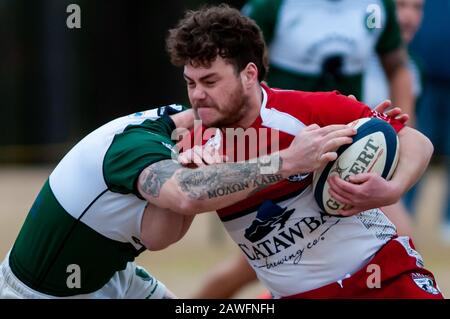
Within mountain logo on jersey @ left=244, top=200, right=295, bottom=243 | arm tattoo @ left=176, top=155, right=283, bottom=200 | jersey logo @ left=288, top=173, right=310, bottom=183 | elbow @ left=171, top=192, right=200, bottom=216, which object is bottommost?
mountain logo on jersey @ left=244, top=200, right=295, bottom=243

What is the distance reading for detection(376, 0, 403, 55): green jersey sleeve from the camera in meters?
6.75

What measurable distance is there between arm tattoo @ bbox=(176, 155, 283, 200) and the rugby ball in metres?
0.20

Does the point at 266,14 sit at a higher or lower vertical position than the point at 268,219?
higher

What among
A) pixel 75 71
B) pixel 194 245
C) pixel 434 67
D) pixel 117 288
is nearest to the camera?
pixel 117 288

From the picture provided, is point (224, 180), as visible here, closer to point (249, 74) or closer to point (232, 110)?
point (232, 110)

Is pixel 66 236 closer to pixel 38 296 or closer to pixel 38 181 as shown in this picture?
Result: pixel 38 296

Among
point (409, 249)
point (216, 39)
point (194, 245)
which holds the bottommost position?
point (194, 245)

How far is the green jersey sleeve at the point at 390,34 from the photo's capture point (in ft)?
22.1

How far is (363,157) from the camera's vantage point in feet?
13.7

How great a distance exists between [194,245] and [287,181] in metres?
5.38

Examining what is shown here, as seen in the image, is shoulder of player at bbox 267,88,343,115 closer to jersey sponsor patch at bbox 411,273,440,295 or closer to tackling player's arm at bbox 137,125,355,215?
tackling player's arm at bbox 137,125,355,215

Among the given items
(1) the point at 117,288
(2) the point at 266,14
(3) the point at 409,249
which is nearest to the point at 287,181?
(3) the point at 409,249

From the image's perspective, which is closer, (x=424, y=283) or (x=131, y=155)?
(x=131, y=155)

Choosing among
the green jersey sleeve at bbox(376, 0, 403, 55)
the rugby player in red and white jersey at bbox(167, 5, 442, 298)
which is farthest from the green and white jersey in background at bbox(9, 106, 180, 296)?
the green jersey sleeve at bbox(376, 0, 403, 55)
